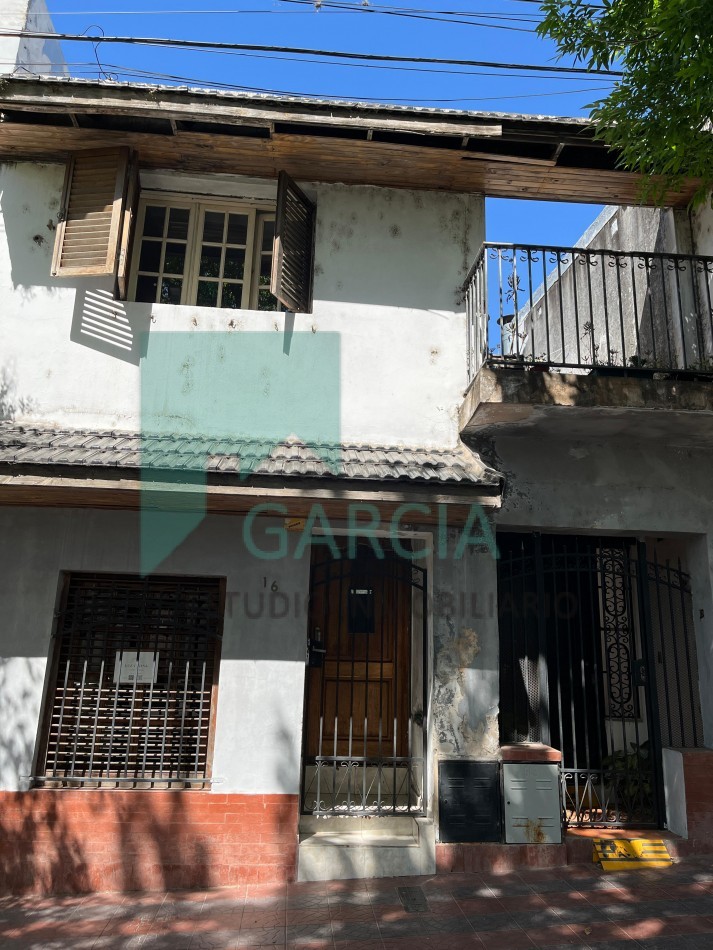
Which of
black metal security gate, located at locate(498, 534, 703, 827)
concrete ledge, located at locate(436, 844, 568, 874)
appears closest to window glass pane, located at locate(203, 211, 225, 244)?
black metal security gate, located at locate(498, 534, 703, 827)

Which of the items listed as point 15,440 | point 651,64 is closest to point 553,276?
point 651,64

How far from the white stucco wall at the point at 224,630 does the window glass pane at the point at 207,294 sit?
245cm

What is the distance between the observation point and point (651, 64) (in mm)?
5113

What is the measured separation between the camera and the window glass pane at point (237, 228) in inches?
305

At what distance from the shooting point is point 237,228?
7.79 meters

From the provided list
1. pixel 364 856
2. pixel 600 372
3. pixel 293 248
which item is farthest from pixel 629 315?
pixel 364 856

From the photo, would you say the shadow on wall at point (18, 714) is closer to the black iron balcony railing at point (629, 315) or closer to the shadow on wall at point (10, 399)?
the shadow on wall at point (10, 399)

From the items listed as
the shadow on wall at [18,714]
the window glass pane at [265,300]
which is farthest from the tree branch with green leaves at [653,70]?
the shadow on wall at [18,714]

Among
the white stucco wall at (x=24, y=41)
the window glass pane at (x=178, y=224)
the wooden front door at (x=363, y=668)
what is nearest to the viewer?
the wooden front door at (x=363, y=668)

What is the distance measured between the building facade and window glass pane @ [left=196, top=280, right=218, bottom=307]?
25mm

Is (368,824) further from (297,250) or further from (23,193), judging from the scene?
(23,193)

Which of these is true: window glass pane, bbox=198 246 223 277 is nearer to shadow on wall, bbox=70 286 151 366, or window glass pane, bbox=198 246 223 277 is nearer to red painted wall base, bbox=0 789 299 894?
shadow on wall, bbox=70 286 151 366

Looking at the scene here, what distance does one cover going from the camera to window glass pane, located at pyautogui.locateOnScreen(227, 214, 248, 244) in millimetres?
7754

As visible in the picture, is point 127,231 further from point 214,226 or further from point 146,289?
point 214,226
